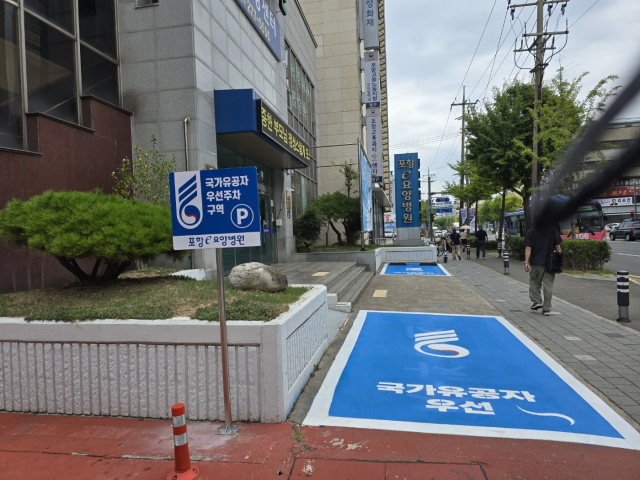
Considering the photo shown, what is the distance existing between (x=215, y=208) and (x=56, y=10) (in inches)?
294

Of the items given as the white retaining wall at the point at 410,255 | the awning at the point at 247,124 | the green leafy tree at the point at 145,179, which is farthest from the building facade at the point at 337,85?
the green leafy tree at the point at 145,179

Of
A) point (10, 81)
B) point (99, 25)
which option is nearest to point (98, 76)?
point (99, 25)

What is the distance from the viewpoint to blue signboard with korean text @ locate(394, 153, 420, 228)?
3041 cm

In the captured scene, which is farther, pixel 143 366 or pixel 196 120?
pixel 196 120

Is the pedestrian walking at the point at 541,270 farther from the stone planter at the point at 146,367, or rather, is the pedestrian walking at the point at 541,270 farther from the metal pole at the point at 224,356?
the metal pole at the point at 224,356

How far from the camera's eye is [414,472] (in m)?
2.92

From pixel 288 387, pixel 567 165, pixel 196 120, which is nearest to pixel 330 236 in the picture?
pixel 196 120

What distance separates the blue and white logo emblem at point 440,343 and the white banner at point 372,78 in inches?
1149

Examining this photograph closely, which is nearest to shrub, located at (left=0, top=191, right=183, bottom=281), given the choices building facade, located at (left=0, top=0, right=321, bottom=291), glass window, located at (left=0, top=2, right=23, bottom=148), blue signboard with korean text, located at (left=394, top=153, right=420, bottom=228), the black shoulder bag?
building facade, located at (left=0, top=0, right=321, bottom=291)

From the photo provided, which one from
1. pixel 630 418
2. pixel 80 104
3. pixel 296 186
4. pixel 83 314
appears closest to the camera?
pixel 630 418

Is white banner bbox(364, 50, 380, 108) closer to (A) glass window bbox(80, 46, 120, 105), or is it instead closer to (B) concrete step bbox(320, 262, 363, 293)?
(B) concrete step bbox(320, 262, 363, 293)

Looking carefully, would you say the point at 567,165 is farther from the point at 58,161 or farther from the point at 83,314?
the point at 58,161

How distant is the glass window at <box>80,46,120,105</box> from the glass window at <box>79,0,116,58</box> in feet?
0.85

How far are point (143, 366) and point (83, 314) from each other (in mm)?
855
